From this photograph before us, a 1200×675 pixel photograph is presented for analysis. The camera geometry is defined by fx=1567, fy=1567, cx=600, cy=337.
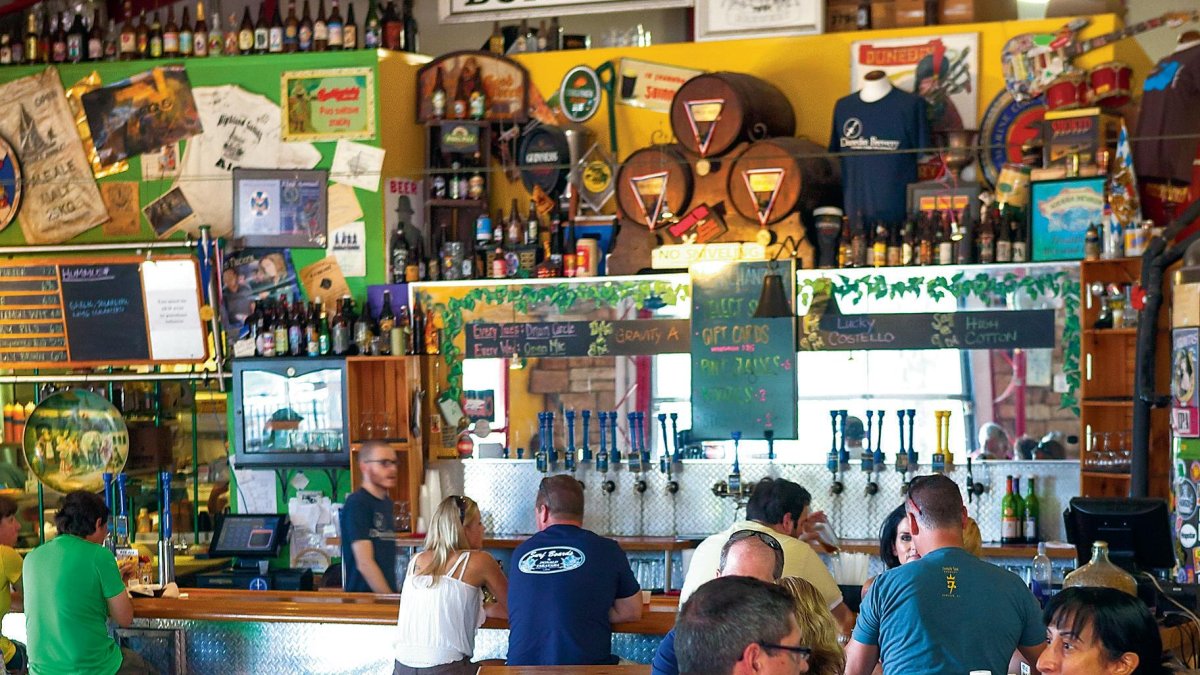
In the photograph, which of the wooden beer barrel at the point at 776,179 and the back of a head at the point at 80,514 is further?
the wooden beer barrel at the point at 776,179

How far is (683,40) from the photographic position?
10.3 m

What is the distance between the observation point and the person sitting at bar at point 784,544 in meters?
5.12

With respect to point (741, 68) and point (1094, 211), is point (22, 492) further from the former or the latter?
point (1094, 211)

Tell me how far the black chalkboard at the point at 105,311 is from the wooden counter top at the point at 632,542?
2235mm

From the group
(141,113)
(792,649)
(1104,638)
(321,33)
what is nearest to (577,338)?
(321,33)

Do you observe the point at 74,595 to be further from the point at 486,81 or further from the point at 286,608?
the point at 486,81

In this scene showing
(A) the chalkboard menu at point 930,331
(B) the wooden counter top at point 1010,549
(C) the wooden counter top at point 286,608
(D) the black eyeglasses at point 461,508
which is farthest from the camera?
(A) the chalkboard menu at point 930,331

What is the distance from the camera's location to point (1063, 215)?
8.46 metres

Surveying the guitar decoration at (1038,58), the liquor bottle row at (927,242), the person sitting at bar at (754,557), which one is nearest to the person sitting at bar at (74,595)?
the person sitting at bar at (754,557)

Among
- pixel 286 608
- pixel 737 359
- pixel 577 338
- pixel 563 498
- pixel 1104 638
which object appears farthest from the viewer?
pixel 577 338

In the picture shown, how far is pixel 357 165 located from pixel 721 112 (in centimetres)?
229

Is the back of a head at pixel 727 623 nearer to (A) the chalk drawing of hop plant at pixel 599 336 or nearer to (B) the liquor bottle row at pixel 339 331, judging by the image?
(A) the chalk drawing of hop plant at pixel 599 336

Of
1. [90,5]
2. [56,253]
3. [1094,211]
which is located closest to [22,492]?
[56,253]

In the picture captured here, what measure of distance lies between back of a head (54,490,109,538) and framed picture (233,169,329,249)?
12.4ft
